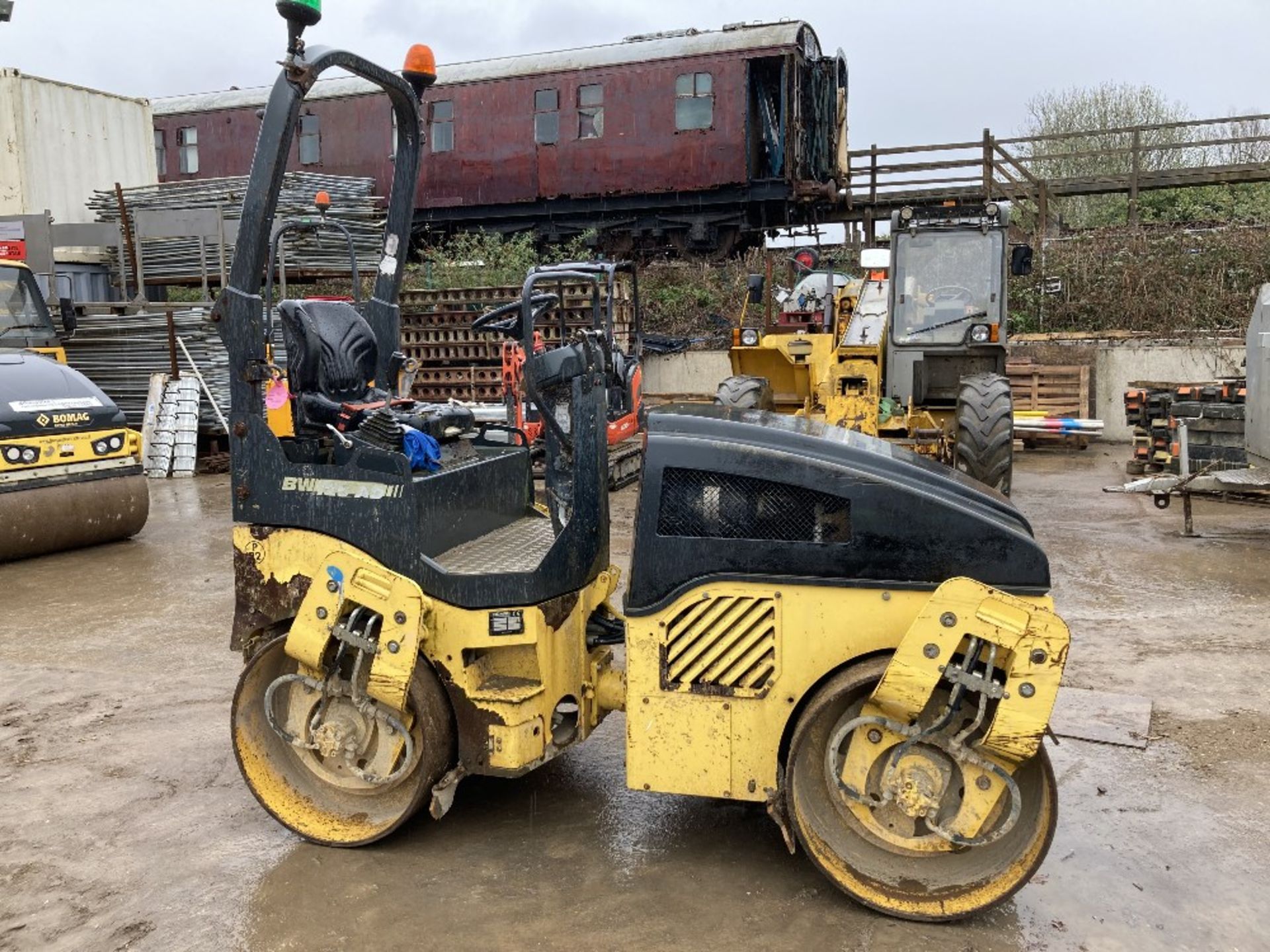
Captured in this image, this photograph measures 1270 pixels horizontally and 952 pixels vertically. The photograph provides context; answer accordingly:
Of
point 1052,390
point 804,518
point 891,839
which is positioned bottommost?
point 891,839

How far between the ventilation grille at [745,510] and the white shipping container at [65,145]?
1682 centimetres

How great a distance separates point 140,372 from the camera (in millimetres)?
14734

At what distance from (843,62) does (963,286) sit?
39.7ft

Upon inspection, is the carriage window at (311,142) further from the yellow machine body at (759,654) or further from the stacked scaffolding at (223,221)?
the yellow machine body at (759,654)

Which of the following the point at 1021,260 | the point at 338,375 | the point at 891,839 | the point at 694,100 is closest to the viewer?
the point at 891,839

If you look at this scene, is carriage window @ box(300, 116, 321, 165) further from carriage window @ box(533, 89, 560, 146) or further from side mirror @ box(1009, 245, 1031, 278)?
side mirror @ box(1009, 245, 1031, 278)

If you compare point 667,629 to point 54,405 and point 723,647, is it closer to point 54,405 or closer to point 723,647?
point 723,647

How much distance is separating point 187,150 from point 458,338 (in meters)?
11.2

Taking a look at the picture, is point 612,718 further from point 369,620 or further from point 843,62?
point 843,62

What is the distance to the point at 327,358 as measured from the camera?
512cm

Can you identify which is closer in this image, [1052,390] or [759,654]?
[759,654]

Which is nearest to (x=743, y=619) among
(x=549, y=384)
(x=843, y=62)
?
(x=549, y=384)

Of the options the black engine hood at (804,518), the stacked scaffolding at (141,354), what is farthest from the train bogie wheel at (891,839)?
the stacked scaffolding at (141,354)

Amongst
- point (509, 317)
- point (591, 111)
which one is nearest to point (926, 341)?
point (509, 317)
